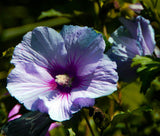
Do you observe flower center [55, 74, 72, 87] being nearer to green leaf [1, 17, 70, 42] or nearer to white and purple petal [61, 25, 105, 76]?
white and purple petal [61, 25, 105, 76]

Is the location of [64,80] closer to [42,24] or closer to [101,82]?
[101,82]

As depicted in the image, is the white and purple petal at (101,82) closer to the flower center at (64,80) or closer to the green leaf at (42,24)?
the flower center at (64,80)

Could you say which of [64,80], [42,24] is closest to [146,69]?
[64,80]

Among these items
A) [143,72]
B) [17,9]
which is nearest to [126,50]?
[143,72]

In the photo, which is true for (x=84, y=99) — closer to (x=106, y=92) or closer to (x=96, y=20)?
(x=106, y=92)

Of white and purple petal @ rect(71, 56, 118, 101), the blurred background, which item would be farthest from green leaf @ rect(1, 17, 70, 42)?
white and purple petal @ rect(71, 56, 118, 101)
